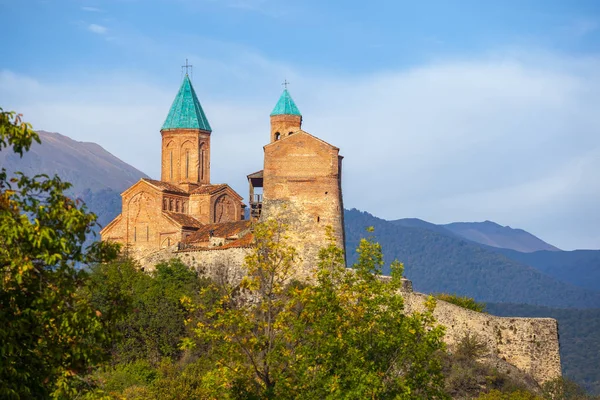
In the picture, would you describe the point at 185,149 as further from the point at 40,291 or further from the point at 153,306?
the point at 40,291

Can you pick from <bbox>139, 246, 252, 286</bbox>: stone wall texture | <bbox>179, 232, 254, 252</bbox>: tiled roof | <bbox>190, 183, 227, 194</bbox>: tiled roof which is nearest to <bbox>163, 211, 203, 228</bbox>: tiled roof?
<bbox>190, 183, 227, 194</bbox>: tiled roof

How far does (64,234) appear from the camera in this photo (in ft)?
48.7

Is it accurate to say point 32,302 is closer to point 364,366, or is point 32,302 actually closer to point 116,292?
point 116,292

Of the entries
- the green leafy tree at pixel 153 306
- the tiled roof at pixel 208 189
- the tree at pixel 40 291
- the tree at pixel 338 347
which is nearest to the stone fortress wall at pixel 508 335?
the green leafy tree at pixel 153 306

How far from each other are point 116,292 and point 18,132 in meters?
2.85

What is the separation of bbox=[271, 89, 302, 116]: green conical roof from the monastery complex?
55mm

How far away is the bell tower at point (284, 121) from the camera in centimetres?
5444

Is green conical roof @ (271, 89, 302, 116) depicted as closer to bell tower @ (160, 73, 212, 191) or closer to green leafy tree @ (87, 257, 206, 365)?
bell tower @ (160, 73, 212, 191)

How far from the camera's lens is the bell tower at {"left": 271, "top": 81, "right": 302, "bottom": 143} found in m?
54.4

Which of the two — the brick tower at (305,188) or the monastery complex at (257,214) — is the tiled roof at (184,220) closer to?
the monastery complex at (257,214)

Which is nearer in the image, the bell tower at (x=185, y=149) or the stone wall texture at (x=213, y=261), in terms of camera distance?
the stone wall texture at (x=213, y=261)

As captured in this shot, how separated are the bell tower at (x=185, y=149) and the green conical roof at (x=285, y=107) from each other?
13.8ft

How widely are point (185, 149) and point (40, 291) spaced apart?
4253 cm

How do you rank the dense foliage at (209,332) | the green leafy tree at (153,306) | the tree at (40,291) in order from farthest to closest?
the green leafy tree at (153,306)
the dense foliage at (209,332)
the tree at (40,291)
